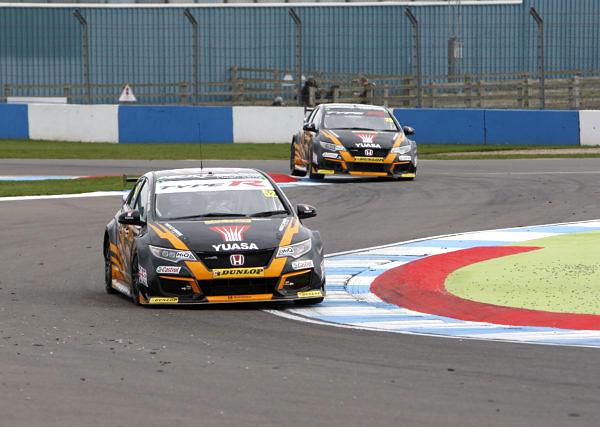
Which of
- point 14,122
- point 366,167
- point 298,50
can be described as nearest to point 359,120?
point 366,167

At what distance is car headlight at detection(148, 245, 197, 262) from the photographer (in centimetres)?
921

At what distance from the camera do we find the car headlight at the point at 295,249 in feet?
30.7

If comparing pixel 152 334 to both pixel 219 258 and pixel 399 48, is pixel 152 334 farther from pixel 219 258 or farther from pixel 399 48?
pixel 399 48

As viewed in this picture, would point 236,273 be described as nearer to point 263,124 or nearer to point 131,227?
point 131,227

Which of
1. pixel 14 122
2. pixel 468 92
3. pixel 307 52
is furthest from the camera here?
pixel 307 52

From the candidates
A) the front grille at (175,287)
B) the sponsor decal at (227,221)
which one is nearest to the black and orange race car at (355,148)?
the sponsor decal at (227,221)

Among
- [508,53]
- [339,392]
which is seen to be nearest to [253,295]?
[339,392]

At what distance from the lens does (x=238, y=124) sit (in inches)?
1208

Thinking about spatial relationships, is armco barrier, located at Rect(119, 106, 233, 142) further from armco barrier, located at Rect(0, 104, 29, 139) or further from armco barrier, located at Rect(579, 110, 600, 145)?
armco barrier, located at Rect(579, 110, 600, 145)

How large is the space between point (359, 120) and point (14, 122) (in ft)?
43.3

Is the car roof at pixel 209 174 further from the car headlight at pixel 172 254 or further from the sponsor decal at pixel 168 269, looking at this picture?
the sponsor decal at pixel 168 269

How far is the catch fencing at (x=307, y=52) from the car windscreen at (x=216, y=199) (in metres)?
20.2

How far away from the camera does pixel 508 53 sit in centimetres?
3409

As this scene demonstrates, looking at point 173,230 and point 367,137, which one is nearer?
point 173,230
